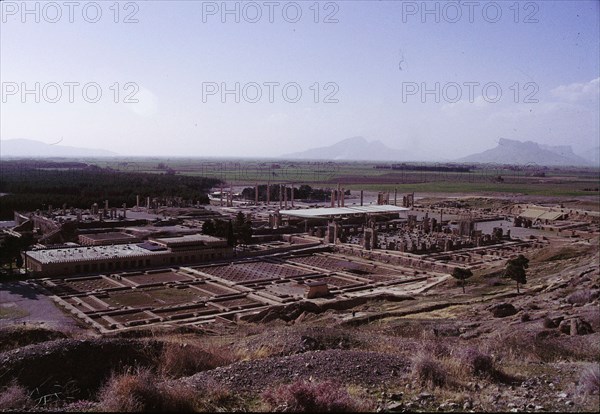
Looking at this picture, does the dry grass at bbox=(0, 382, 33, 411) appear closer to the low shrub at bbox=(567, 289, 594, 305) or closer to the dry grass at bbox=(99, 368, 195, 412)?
the dry grass at bbox=(99, 368, 195, 412)

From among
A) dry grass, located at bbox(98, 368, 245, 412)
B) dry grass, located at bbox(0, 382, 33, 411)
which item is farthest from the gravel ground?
dry grass, located at bbox(0, 382, 33, 411)

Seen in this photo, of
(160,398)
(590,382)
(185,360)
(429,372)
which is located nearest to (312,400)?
(160,398)

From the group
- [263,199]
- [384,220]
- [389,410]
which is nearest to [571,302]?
[389,410]

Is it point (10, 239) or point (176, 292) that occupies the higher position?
point (10, 239)

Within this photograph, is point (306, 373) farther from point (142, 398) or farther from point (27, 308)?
point (27, 308)

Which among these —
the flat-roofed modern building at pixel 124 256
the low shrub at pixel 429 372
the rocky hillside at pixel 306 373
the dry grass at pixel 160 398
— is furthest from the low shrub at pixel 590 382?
the flat-roofed modern building at pixel 124 256

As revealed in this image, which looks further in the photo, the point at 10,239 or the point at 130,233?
the point at 130,233

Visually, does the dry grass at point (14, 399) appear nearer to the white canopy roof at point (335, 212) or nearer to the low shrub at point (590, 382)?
the low shrub at point (590, 382)

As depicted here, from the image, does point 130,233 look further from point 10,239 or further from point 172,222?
point 10,239
